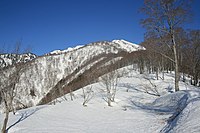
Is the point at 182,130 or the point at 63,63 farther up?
the point at 63,63

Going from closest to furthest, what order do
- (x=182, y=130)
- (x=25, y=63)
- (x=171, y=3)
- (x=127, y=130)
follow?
(x=182, y=130), (x=127, y=130), (x=25, y=63), (x=171, y=3)

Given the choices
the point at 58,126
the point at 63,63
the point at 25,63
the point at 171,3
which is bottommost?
the point at 58,126

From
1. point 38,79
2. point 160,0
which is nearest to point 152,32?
point 160,0

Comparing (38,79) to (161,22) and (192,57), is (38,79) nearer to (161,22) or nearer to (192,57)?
(192,57)

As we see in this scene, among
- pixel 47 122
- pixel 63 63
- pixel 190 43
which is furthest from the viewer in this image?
pixel 63 63

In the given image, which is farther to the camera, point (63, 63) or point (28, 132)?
point (63, 63)

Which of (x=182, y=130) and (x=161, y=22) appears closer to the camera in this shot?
(x=182, y=130)

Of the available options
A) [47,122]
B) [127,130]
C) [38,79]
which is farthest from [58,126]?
[38,79]

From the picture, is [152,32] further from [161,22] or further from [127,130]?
[127,130]

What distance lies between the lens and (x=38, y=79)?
114125 mm

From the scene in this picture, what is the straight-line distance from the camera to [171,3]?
563 inches

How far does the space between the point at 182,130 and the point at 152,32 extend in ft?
34.0

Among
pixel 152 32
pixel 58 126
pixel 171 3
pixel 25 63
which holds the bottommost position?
pixel 58 126

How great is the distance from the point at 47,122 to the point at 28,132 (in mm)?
2466
